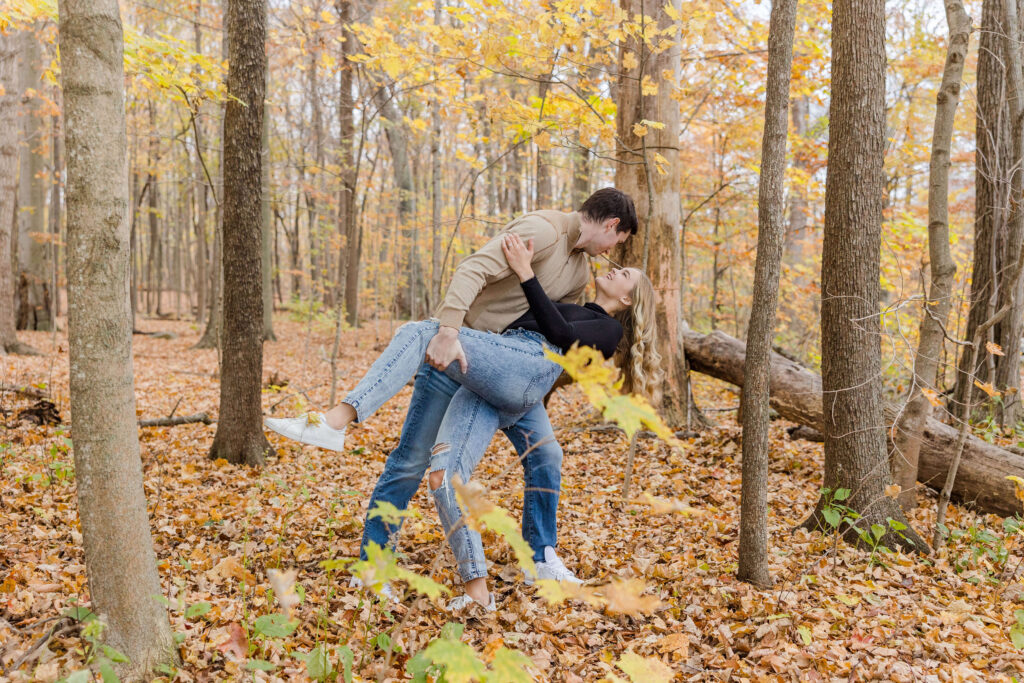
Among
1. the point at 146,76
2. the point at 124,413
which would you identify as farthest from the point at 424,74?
the point at 124,413

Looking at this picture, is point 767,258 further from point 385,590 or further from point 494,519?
point 385,590

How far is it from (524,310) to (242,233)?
2614 mm

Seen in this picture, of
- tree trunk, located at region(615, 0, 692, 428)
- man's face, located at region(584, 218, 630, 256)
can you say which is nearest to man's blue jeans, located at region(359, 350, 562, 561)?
man's face, located at region(584, 218, 630, 256)

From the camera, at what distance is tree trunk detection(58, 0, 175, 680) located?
6.21 ft

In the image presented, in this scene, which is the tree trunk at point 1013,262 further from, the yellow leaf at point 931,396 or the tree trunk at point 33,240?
the tree trunk at point 33,240

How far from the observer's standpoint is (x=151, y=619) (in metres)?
2.10

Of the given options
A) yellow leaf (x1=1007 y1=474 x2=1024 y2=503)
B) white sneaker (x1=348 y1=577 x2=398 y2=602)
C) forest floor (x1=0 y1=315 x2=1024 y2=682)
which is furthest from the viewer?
yellow leaf (x1=1007 y1=474 x2=1024 y2=503)

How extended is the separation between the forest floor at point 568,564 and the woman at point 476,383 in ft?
1.39

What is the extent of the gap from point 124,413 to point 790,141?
10.2 meters

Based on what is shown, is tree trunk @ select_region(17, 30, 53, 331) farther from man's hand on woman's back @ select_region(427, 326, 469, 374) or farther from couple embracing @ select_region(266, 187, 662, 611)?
man's hand on woman's back @ select_region(427, 326, 469, 374)

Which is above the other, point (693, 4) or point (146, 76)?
point (693, 4)

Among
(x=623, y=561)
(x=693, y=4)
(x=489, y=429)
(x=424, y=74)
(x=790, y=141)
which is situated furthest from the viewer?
(x=790, y=141)

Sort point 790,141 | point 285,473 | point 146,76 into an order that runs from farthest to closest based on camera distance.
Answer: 1. point 790,141
2. point 146,76
3. point 285,473

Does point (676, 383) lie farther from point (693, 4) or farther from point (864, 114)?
point (693, 4)
